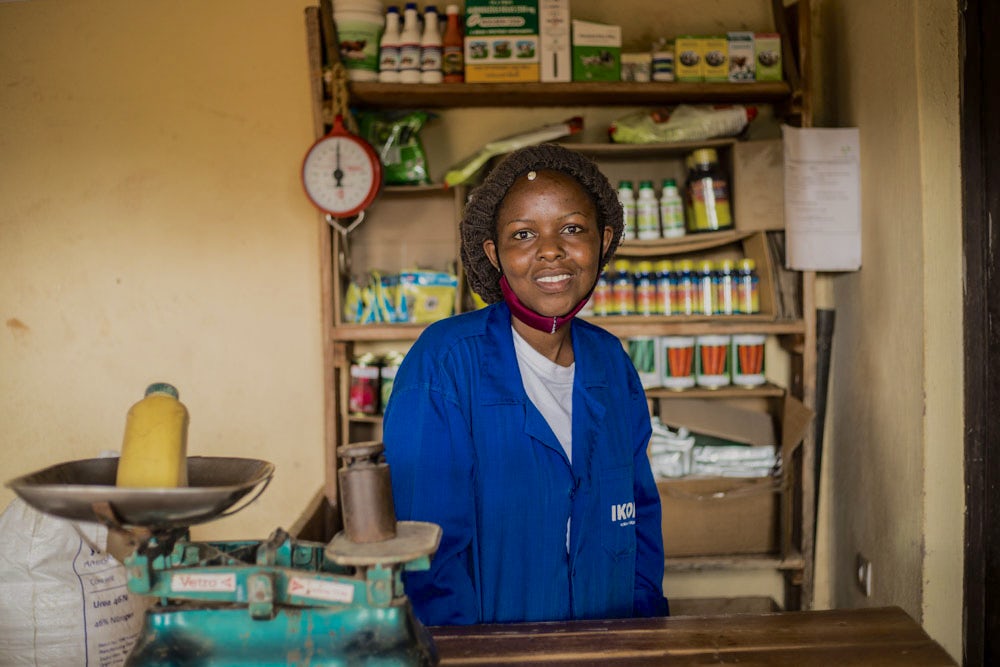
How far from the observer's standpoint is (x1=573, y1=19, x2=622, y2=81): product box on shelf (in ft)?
9.60

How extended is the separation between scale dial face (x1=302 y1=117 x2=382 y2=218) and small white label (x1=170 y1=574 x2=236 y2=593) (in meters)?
2.07

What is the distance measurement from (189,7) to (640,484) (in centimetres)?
267

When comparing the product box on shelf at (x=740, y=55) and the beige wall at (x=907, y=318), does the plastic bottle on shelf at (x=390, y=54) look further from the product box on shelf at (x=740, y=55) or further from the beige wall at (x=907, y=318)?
the beige wall at (x=907, y=318)

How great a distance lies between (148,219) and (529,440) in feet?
7.75

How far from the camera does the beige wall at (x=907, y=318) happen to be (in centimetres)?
233

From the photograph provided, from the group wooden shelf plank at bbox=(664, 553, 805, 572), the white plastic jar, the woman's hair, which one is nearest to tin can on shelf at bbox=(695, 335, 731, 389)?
wooden shelf plank at bbox=(664, 553, 805, 572)

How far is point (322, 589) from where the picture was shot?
3.22ft

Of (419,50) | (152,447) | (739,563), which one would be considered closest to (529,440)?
(152,447)

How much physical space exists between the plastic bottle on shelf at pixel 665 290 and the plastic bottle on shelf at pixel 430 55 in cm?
105

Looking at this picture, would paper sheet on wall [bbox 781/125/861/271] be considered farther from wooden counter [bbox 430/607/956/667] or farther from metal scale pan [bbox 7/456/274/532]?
metal scale pan [bbox 7/456/274/532]

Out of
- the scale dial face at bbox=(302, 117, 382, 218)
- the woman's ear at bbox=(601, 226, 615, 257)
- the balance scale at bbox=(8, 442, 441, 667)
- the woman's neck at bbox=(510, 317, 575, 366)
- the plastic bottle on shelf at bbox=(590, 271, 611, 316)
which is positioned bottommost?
the balance scale at bbox=(8, 442, 441, 667)

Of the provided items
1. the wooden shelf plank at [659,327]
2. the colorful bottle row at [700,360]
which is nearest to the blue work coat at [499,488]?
the wooden shelf plank at [659,327]

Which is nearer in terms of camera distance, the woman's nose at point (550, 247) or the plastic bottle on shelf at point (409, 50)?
the woman's nose at point (550, 247)

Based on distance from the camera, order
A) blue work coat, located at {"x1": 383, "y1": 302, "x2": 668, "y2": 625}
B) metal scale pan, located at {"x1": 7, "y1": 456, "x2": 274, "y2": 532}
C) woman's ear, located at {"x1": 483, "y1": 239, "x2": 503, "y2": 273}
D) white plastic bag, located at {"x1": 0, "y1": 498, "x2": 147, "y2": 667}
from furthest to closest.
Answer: white plastic bag, located at {"x1": 0, "y1": 498, "x2": 147, "y2": 667} < woman's ear, located at {"x1": 483, "y1": 239, "x2": 503, "y2": 273} < blue work coat, located at {"x1": 383, "y1": 302, "x2": 668, "y2": 625} < metal scale pan, located at {"x1": 7, "y1": 456, "x2": 274, "y2": 532}
